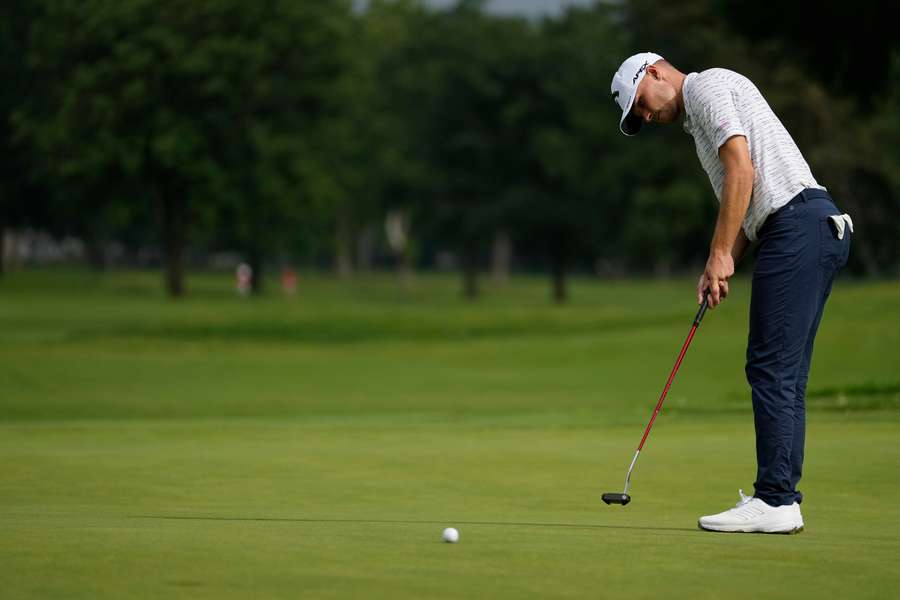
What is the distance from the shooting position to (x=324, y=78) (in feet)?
200

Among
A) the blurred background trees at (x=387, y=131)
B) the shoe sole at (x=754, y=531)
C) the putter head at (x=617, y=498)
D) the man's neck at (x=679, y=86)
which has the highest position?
the blurred background trees at (x=387, y=131)

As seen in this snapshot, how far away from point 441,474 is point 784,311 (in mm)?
2990

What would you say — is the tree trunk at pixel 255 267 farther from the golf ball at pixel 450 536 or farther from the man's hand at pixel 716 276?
the golf ball at pixel 450 536

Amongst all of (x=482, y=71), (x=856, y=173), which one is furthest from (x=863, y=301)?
(x=482, y=71)

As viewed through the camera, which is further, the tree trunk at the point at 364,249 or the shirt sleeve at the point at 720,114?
the tree trunk at the point at 364,249

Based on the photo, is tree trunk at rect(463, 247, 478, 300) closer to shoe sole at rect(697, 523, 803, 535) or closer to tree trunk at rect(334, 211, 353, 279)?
tree trunk at rect(334, 211, 353, 279)

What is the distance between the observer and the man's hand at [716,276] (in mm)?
6301

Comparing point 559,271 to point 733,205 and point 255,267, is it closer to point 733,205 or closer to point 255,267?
point 255,267

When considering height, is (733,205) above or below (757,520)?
above

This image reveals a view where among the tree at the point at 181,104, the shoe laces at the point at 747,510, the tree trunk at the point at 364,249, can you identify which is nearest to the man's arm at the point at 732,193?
the shoe laces at the point at 747,510

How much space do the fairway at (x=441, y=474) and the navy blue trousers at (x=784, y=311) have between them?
0.35 meters

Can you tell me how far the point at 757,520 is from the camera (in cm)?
610

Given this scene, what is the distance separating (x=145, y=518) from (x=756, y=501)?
2690 mm

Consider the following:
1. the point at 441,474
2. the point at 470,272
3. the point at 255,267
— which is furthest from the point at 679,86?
the point at 470,272
